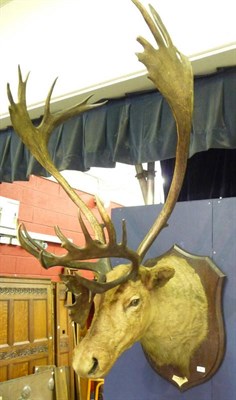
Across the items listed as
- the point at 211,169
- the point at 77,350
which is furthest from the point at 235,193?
the point at 77,350

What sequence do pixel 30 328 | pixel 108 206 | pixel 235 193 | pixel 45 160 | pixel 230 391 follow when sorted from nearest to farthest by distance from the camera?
pixel 230 391 < pixel 45 160 < pixel 235 193 < pixel 30 328 < pixel 108 206

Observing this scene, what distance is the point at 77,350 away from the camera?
4.41 feet

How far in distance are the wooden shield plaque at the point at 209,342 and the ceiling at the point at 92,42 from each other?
90cm

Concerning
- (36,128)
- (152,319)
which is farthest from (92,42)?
(152,319)

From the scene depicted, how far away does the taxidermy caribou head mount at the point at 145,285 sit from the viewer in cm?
132

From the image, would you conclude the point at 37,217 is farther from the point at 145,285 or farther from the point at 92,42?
the point at 145,285

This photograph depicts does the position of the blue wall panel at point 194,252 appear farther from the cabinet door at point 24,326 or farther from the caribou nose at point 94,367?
the cabinet door at point 24,326

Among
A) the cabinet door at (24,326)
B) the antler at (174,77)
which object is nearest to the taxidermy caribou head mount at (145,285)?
the antler at (174,77)

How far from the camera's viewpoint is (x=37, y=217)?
13.8 ft

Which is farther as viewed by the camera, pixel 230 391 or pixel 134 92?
pixel 134 92

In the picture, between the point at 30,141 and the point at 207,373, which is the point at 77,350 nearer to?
the point at 207,373

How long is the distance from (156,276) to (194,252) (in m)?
0.31

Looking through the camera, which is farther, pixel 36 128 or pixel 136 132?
pixel 136 132

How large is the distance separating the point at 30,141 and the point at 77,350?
92cm
